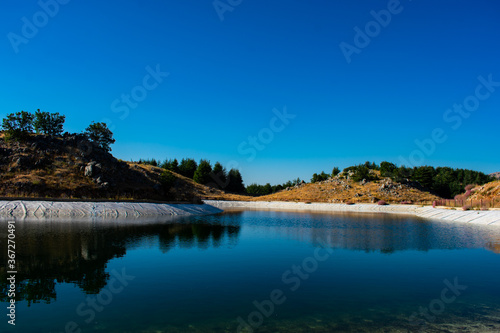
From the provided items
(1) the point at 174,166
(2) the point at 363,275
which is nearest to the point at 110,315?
(2) the point at 363,275

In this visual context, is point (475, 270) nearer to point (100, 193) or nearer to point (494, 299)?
point (494, 299)

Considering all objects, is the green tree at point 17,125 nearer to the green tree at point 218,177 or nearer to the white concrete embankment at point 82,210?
the white concrete embankment at point 82,210

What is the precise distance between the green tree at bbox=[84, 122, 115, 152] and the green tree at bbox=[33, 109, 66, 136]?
22.5ft

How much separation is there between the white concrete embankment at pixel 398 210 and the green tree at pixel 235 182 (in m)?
49.4

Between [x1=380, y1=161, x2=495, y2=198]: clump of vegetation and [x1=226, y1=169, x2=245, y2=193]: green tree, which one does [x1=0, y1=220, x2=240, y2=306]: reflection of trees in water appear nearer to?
[x1=380, y1=161, x2=495, y2=198]: clump of vegetation

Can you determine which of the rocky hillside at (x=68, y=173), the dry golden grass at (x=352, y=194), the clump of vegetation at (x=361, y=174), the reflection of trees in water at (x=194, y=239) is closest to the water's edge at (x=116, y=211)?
the rocky hillside at (x=68, y=173)

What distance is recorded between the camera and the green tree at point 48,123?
271 feet

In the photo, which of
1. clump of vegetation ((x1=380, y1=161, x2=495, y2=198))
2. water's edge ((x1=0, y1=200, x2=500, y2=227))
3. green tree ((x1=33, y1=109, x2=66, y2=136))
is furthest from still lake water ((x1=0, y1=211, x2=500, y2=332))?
clump of vegetation ((x1=380, y1=161, x2=495, y2=198))

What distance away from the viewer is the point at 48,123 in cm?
8394

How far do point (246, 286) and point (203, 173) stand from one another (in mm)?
135257

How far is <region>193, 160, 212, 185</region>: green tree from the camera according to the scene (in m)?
149

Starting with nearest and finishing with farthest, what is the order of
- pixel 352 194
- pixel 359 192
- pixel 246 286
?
pixel 246 286 → pixel 352 194 → pixel 359 192

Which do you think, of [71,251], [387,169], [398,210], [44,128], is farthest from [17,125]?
[387,169]

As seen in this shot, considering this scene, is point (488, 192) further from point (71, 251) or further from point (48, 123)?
point (48, 123)
